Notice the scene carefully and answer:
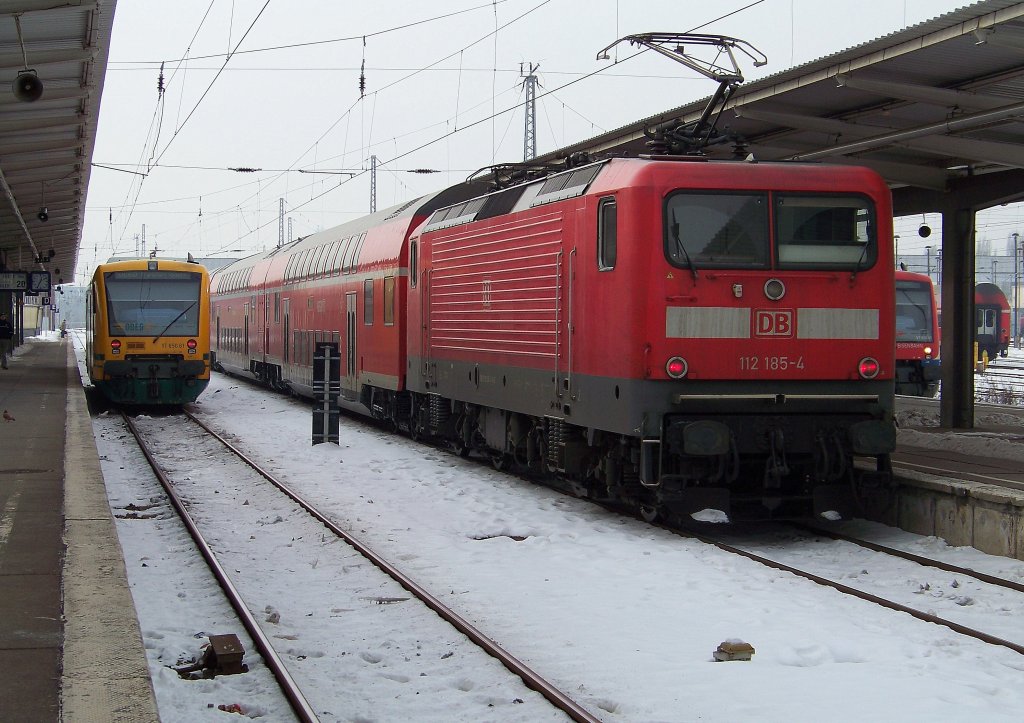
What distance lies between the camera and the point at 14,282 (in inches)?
1372

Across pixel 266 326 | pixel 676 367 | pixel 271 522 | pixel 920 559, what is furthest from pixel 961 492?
pixel 266 326

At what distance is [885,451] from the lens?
378 inches

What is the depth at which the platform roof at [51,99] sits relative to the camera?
1423 cm

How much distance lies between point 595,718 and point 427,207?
41.1ft

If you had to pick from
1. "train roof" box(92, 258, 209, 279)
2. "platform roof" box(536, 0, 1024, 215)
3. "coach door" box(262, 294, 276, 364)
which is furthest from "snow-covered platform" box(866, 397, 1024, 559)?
"coach door" box(262, 294, 276, 364)

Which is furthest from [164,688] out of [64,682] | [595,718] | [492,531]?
A: [492,531]

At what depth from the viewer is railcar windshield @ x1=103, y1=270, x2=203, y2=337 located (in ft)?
71.2

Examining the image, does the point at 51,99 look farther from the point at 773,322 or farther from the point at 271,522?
the point at 773,322

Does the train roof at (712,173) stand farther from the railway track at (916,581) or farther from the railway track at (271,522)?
the railway track at (271,522)

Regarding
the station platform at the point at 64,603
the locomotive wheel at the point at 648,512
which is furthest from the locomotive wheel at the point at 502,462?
the station platform at the point at 64,603

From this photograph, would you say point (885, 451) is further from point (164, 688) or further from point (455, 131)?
point (455, 131)

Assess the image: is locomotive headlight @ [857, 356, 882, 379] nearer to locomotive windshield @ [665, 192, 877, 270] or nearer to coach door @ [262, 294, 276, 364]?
locomotive windshield @ [665, 192, 877, 270]

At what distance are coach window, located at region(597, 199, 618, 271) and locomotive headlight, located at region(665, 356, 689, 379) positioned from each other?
3.25ft

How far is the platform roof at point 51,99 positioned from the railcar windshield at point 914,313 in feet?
54.1
